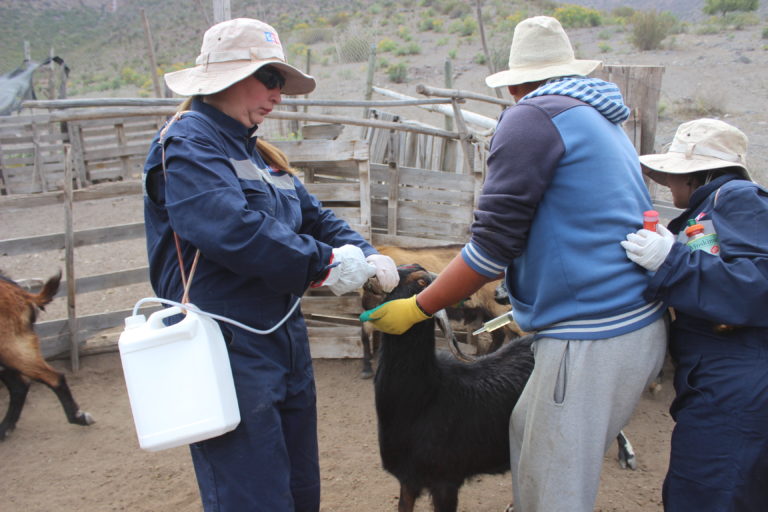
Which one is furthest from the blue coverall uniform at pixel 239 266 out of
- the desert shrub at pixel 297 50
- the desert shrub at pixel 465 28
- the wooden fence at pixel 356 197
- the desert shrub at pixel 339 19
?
the desert shrub at pixel 339 19

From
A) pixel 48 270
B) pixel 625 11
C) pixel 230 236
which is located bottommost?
pixel 48 270

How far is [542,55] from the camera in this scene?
6.72 feet

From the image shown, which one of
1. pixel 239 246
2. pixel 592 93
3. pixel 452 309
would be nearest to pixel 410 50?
pixel 452 309

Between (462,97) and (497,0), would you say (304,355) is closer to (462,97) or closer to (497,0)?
(462,97)

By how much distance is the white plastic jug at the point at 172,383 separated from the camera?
1.77 metres

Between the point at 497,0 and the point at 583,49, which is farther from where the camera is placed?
the point at 497,0

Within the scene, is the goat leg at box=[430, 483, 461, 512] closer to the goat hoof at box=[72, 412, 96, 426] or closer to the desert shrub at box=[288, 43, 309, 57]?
the goat hoof at box=[72, 412, 96, 426]

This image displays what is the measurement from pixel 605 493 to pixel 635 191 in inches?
105

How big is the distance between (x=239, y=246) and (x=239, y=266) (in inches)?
3.3

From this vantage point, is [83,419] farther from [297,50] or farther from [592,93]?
[297,50]

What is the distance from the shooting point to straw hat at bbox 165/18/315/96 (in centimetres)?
200

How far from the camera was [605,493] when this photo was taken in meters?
3.88

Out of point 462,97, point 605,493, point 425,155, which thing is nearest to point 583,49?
point 425,155

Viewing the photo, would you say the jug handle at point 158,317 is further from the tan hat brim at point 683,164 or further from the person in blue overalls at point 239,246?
the tan hat brim at point 683,164
